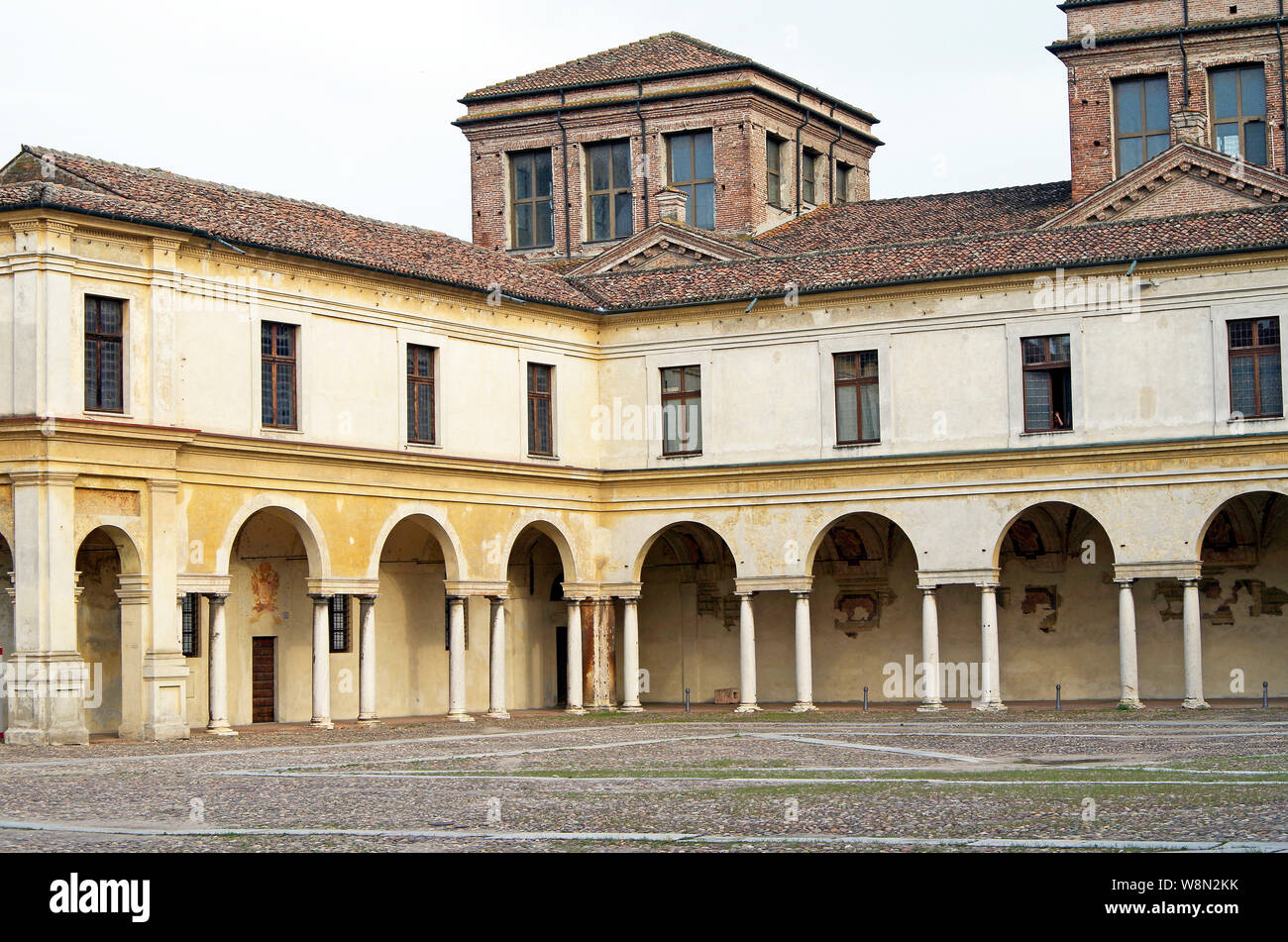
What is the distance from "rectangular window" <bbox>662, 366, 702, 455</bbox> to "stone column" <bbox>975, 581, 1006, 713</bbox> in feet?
21.3

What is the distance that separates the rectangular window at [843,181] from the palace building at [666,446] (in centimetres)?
860

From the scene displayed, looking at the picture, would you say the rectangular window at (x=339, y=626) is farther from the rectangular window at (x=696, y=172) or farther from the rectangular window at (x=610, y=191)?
the rectangular window at (x=696, y=172)

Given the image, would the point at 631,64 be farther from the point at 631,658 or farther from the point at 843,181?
the point at 631,658

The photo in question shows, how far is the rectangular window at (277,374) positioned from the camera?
104 ft

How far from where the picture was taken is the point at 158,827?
15406 millimetres

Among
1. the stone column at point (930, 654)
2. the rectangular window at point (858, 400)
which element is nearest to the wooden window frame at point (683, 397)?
→ the rectangular window at point (858, 400)

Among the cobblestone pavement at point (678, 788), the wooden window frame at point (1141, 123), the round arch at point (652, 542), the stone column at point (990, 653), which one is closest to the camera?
the cobblestone pavement at point (678, 788)

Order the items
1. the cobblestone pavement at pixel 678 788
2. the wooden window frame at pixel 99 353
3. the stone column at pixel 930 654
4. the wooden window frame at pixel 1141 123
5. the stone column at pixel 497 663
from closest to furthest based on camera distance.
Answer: the cobblestone pavement at pixel 678 788 → the wooden window frame at pixel 99 353 → the stone column at pixel 930 654 → the stone column at pixel 497 663 → the wooden window frame at pixel 1141 123

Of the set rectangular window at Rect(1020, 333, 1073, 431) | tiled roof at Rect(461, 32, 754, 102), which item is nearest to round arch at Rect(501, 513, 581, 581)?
rectangular window at Rect(1020, 333, 1073, 431)

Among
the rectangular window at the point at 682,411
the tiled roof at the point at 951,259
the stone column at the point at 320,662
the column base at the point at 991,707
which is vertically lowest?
the column base at the point at 991,707

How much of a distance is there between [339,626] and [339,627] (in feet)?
0.06

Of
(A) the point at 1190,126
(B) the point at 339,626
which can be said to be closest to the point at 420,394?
(B) the point at 339,626

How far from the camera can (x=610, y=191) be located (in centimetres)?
4912

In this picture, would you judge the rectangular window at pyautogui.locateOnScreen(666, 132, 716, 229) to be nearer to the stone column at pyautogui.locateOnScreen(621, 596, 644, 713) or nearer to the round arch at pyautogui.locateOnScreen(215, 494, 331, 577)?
the stone column at pyautogui.locateOnScreen(621, 596, 644, 713)
